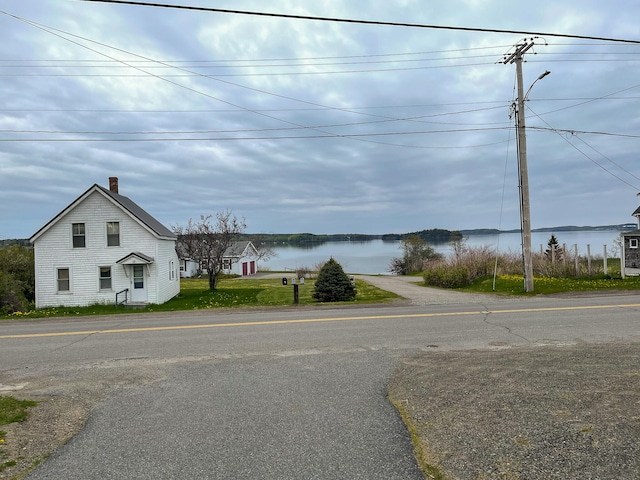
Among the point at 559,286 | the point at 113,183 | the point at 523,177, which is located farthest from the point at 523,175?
the point at 113,183

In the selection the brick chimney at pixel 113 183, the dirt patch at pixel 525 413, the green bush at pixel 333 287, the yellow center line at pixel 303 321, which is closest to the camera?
the dirt patch at pixel 525 413

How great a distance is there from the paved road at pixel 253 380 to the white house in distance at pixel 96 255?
1146 cm

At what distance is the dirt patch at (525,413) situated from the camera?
374cm

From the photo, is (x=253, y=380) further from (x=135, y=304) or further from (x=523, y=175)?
(x=135, y=304)

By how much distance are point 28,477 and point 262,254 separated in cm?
6614

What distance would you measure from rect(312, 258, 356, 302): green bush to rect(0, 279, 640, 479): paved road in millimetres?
6055

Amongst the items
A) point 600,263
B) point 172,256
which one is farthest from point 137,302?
point 600,263

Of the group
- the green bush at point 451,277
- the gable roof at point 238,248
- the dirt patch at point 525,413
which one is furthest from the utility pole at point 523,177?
the gable roof at point 238,248

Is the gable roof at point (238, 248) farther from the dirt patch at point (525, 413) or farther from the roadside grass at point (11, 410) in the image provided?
the dirt patch at point (525, 413)

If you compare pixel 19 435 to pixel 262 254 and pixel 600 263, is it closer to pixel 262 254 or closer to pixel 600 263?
pixel 600 263

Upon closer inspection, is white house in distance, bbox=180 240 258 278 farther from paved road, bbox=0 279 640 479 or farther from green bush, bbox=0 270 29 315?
paved road, bbox=0 279 640 479

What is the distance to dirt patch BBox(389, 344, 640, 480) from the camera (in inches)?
147

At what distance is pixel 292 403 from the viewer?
5582mm

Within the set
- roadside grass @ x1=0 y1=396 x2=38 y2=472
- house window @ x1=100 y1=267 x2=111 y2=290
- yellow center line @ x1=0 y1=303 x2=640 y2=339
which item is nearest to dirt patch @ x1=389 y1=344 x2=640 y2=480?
roadside grass @ x1=0 y1=396 x2=38 y2=472
